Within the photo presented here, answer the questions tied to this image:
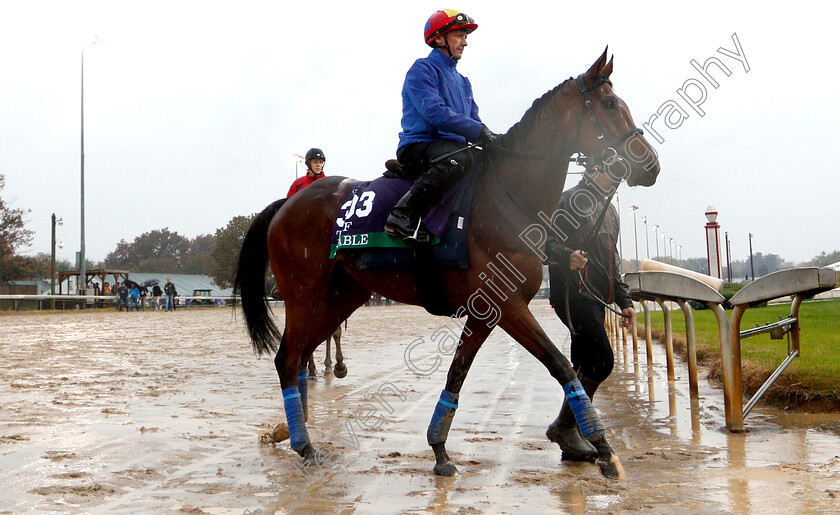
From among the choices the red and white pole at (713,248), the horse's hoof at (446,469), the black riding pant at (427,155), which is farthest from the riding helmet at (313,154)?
the red and white pole at (713,248)

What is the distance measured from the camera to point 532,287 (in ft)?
14.3

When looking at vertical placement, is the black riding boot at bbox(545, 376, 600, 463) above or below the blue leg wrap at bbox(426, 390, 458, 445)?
below

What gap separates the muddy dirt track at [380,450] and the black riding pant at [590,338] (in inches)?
22.7

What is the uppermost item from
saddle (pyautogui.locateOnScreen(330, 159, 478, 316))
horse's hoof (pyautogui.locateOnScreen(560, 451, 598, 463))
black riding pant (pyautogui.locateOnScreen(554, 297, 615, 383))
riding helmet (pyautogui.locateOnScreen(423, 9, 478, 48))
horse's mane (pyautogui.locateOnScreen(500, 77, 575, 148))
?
riding helmet (pyautogui.locateOnScreen(423, 9, 478, 48))

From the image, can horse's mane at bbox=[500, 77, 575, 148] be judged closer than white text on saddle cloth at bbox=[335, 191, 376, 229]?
Yes

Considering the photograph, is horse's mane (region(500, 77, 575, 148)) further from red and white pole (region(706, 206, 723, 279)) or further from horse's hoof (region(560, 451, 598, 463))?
red and white pole (region(706, 206, 723, 279))

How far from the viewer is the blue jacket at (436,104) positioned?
4602 millimetres

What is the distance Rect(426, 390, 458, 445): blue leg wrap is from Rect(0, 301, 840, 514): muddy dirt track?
213 millimetres

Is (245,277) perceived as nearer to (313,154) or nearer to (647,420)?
(313,154)

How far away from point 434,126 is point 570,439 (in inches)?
88.2

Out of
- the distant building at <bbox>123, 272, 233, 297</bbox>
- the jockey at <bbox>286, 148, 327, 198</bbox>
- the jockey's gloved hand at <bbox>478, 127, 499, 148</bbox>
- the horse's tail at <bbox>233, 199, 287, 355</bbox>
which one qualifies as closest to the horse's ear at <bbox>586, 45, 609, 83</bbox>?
the jockey's gloved hand at <bbox>478, 127, 499, 148</bbox>

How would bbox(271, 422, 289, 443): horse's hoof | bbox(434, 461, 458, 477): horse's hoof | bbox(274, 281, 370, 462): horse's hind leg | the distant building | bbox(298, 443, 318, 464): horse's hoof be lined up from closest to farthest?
1. bbox(434, 461, 458, 477): horse's hoof
2. bbox(298, 443, 318, 464): horse's hoof
3. bbox(274, 281, 370, 462): horse's hind leg
4. bbox(271, 422, 289, 443): horse's hoof
5. the distant building

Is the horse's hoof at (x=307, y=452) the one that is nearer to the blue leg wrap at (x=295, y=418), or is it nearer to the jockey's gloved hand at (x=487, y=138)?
the blue leg wrap at (x=295, y=418)

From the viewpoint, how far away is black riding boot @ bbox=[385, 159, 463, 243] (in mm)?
4551
